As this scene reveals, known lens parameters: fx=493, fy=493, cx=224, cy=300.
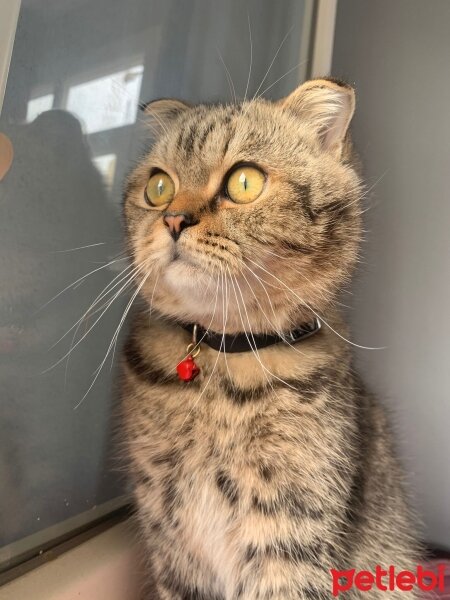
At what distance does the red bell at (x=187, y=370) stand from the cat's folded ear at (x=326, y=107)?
1.33 ft

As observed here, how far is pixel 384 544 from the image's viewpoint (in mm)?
833

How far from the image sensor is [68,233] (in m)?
0.88

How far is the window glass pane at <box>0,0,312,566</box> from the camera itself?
76cm

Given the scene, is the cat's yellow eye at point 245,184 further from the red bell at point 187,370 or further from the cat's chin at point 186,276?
the red bell at point 187,370

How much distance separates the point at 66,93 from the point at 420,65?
97cm

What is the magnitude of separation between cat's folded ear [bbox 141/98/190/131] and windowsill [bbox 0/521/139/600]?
772 millimetres

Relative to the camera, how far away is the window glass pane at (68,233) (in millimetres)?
763

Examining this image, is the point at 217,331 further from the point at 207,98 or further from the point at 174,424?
the point at 207,98

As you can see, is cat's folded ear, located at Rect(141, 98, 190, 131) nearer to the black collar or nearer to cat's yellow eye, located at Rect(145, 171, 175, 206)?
cat's yellow eye, located at Rect(145, 171, 175, 206)

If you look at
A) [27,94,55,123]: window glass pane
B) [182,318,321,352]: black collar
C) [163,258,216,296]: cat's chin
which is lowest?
[182,318,321,352]: black collar

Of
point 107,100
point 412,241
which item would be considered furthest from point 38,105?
point 412,241

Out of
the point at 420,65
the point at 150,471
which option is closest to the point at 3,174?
the point at 150,471

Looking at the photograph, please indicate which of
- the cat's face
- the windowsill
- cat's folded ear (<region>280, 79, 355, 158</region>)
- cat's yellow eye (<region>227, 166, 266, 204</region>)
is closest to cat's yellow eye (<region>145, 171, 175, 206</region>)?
the cat's face

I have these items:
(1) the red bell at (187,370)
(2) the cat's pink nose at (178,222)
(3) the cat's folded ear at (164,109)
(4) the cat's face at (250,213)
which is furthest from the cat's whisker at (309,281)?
(3) the cat's folded ear at (164,109)
